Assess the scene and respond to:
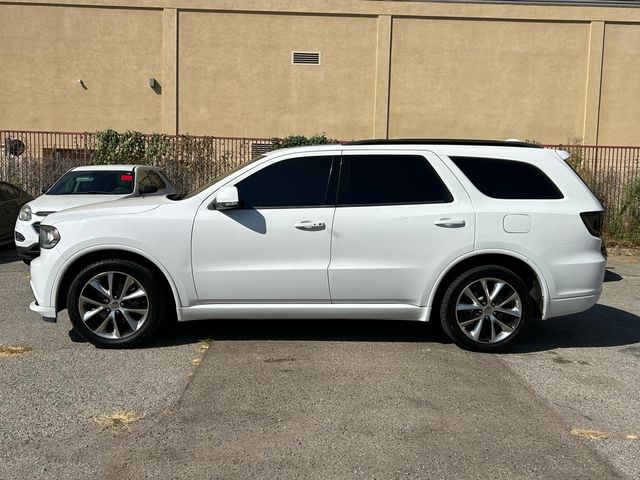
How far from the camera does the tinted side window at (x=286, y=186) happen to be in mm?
5355

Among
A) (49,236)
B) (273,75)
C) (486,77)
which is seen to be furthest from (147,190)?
(486,77)

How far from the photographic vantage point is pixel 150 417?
159 inches

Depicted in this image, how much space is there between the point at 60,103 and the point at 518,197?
59.9ft

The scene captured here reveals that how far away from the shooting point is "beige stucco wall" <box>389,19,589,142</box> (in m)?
19.7

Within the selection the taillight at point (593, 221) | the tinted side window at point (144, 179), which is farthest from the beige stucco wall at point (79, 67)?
the taillight at point (593, 221)

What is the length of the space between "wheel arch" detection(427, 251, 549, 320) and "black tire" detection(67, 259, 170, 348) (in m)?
2.42

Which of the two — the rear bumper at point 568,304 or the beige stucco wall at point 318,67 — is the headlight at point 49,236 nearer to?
the rear bumper at point 568,304

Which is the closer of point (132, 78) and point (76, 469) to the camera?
point (76, 469)

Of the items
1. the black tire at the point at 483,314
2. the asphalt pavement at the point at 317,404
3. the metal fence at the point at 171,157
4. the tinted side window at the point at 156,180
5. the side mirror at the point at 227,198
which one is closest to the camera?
the asphalt pavement at the point at 317,404

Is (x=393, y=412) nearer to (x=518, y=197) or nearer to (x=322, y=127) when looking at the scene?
(x=518, y=197)

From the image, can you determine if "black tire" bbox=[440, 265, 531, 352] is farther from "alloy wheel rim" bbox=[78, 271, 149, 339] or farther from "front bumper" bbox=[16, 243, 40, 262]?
"front bumper" bbox=[16, 243, 40, 262]

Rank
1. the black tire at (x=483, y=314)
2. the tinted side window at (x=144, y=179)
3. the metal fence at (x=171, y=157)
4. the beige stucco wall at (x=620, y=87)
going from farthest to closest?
the beige stucco wall at (x=620, y=87) → the metal fence at (x=171, y=157) → the tinted side window at (x=144, y=179) → the black tire at (x=483, y=314)

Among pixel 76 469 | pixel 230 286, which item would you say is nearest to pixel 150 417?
pixel 76 469

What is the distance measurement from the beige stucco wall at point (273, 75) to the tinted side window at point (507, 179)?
14.8 metres
